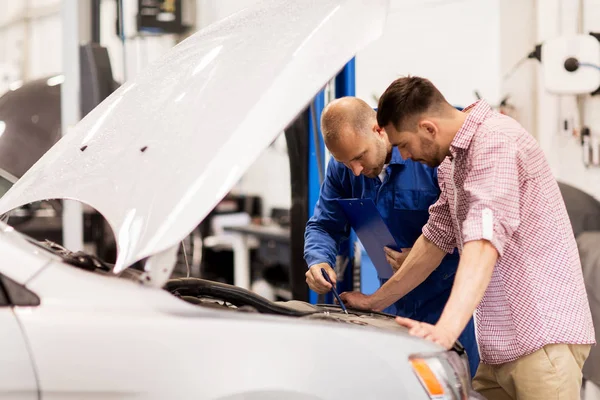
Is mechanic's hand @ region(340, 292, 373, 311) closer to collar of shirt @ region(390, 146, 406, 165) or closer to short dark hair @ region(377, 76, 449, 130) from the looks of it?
collar of shirt @ region(390, 146, 406, 165)

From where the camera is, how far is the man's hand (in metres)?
2.43

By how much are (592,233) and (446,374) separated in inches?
93.7

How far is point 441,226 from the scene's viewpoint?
2303mm

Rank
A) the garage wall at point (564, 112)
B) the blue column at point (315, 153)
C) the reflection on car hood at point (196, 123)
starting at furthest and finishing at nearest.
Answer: the garage wall at point (564, 112)
the blue column at point (315, 153)
the reflection on car hood at point (196, 123)

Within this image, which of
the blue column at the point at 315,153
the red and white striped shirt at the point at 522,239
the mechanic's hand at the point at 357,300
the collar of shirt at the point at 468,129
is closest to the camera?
the red and white striped shirt at the point at 522,239

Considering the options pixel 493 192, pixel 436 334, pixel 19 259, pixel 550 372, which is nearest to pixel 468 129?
pixel 493 192

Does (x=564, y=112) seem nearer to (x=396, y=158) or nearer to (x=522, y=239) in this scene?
(x=396, y=158)

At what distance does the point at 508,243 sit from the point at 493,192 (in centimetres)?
21

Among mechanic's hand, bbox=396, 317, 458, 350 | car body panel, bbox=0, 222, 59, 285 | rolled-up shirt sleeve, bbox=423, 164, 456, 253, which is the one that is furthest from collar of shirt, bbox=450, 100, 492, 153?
car body panel, bbox=0, 222, 59, 285

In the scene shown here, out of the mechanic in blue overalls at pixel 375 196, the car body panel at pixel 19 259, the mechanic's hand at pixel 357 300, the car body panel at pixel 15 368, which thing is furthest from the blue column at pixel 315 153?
the car body panel at pixel 15 368

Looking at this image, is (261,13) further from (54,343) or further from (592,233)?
(592,233)

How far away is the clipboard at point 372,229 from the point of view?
2.46 m

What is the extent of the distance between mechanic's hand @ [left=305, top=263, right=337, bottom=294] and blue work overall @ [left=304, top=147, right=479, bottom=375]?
89 millimetres

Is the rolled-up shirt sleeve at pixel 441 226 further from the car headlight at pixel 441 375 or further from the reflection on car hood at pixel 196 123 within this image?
the reflection on car hood at pixel 196 123
